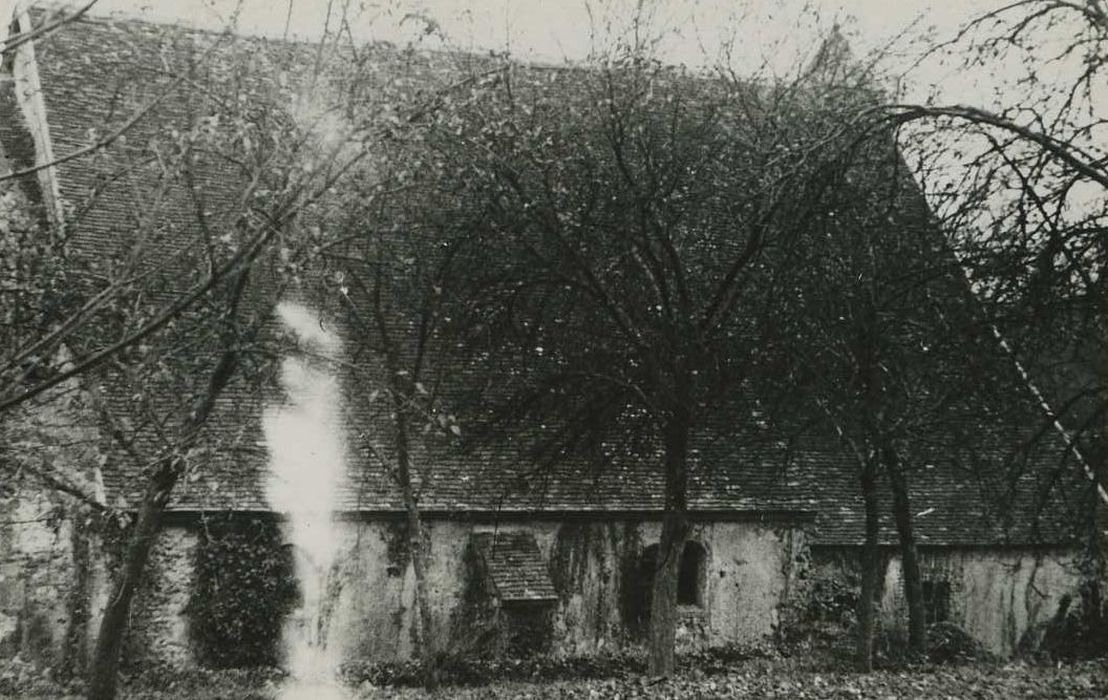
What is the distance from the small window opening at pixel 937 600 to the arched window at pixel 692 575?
5.41 meters

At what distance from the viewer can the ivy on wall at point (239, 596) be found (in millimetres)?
16516

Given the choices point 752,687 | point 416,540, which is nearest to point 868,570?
point 752,687

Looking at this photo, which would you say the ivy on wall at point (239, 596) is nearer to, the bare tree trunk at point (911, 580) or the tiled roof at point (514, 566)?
the tiled roof at point (514, 566)

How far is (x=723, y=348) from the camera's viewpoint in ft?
46.1

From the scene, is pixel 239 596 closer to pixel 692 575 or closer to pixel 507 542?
pixel 507 542

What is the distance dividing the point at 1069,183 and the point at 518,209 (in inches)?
292

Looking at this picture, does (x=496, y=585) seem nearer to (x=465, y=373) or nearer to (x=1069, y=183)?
(x=465, y=373)

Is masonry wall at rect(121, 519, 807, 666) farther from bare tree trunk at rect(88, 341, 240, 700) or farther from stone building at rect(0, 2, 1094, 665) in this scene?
bare tree trunk at rect(88, 341, 240, 700)

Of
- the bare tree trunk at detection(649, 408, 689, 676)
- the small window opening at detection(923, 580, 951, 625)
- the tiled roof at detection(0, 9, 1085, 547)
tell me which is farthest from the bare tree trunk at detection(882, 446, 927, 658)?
the bare tree trunk at detection(649, 408, 689, 676)

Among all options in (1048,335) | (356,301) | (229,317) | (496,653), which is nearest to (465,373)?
(356,301)

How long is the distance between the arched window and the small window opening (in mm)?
5405

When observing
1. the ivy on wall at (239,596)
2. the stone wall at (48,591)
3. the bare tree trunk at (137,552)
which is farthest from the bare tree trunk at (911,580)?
the stone wall at (48,591)

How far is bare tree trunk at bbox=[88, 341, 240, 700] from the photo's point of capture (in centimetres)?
1116

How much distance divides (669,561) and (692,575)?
22.4 ft
